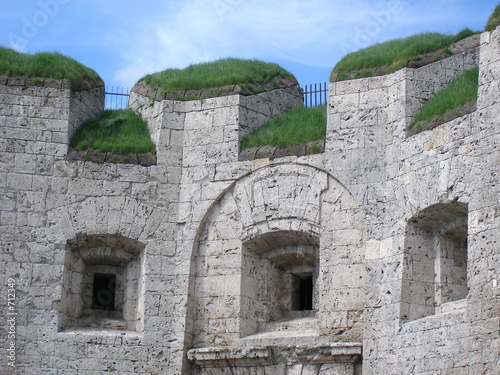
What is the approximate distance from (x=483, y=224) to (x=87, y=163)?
6.76 meters

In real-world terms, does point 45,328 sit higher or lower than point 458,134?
lower

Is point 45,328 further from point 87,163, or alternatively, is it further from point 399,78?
point 399,78

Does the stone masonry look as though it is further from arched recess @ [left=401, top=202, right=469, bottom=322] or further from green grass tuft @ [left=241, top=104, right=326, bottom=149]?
green grass tuft @ [left=241, top=104, right=326, bottom=149]

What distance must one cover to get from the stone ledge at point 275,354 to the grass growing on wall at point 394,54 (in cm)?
428

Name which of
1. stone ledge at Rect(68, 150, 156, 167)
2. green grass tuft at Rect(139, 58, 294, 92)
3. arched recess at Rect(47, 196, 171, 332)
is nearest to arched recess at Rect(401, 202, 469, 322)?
arched recess at Rect(47, 196, 171, 332)

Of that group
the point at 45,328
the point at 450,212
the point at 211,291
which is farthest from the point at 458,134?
the point at 45,328

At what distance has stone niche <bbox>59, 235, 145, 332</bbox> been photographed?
18297 mm

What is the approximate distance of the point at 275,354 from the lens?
1712 centimetres

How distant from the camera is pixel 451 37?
17.9 metres

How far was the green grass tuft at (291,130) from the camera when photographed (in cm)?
1814

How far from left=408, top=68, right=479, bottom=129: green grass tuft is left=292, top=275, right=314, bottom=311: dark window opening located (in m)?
3.20

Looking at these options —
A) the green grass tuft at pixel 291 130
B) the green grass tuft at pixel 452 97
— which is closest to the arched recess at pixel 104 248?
the green grass tuft at pixel 291 130

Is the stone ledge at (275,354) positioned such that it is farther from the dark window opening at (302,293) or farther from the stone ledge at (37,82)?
the stone ledge at (37,82)

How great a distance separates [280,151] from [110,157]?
2849 mm
